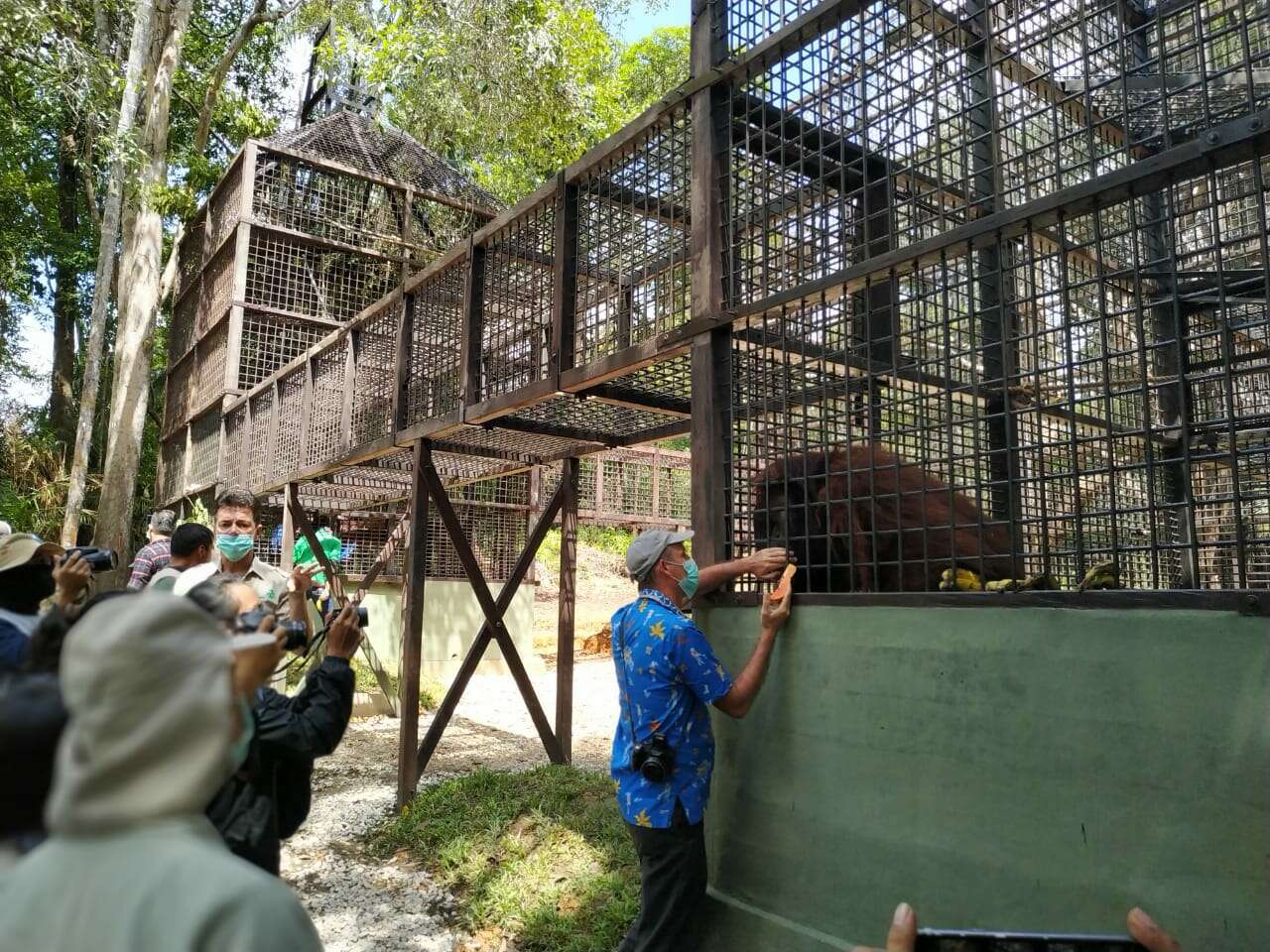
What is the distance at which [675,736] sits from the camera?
3.46 meters

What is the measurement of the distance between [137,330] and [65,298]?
9.87 m

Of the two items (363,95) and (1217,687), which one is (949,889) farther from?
(363,95)

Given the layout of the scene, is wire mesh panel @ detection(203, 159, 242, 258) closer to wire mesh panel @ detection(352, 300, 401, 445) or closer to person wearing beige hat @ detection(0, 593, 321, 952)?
wire mesh panel @ detection(352, 300, 401, 445)

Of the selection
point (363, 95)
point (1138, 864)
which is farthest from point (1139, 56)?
point (363, 95)

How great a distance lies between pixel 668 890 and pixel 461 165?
20.3 meters

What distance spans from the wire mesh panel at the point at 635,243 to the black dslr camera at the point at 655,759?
6.79 feet

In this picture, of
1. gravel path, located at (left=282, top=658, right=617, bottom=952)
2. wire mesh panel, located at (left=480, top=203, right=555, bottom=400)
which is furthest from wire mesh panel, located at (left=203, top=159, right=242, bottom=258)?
wire mesh panel, located at (left=480, top=203, right=555, bottom=400)

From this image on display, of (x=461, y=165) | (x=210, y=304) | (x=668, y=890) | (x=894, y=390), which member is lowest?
(x=668, y=890)

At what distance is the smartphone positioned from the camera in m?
1.74

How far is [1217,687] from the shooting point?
2318mm

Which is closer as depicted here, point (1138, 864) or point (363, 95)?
point (1138, 864)

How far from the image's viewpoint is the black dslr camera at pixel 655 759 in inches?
133

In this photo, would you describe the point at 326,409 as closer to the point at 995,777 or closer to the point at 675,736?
the point at 675,736

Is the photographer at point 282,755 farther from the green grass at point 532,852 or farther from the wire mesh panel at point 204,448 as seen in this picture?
the wire mesh panel at point 204,448
